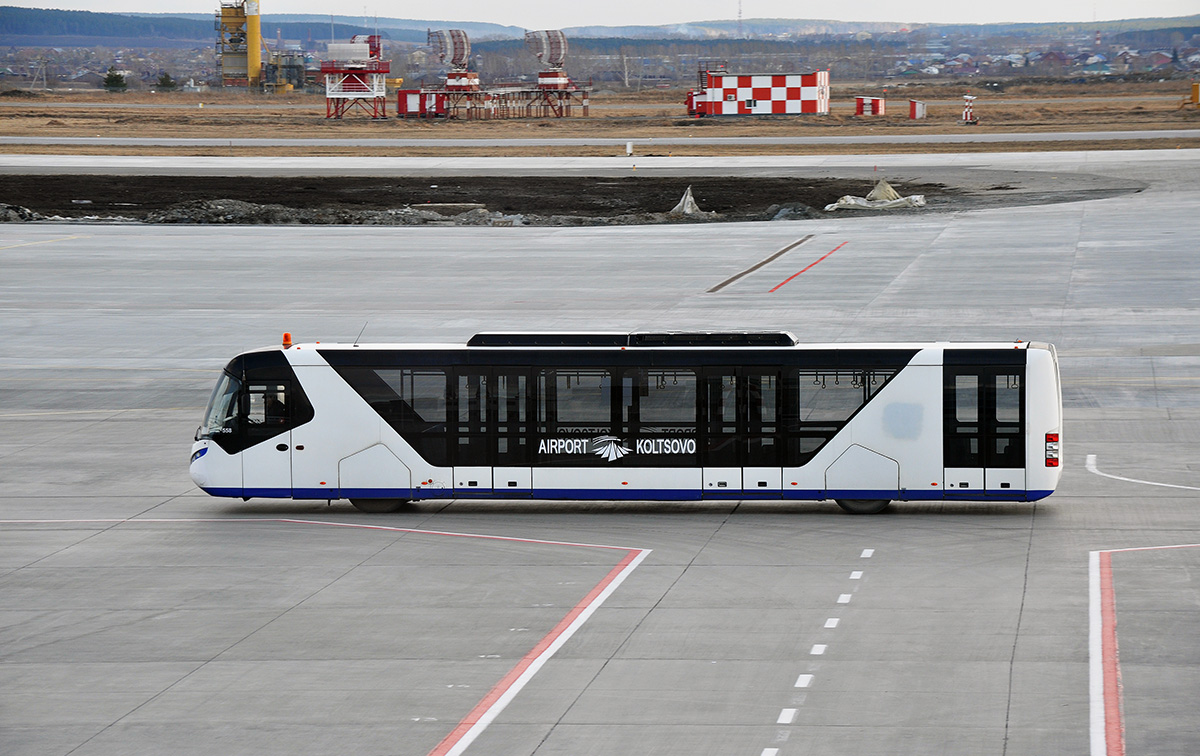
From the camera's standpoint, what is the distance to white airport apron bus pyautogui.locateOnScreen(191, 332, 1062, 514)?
2222 centimetres

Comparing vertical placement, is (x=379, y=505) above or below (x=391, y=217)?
below

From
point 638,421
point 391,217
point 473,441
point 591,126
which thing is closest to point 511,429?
point 473,441

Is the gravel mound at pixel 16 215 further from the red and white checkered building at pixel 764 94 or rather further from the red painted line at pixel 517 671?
the red and white checkered building at pixel 764 94

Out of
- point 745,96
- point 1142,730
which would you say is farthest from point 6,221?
point 745,96

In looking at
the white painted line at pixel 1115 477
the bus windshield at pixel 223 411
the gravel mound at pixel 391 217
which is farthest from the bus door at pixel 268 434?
the gravel mound at pixel 391 217

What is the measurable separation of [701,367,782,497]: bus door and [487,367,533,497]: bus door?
2947mm

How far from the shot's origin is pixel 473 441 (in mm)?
23141

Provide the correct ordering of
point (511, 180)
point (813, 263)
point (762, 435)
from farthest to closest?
point (511, 180)
point (813, 263)
point (762, 435)

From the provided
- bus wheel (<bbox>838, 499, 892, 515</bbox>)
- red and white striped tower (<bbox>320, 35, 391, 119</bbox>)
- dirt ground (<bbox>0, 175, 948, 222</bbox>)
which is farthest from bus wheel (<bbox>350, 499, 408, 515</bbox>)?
red and white striped tower (<bbox>320, 35, 391, 119</bbox>)

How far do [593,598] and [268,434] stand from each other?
8.11 metres

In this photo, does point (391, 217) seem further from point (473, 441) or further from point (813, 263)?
point (473, 441)

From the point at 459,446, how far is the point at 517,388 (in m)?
1.39

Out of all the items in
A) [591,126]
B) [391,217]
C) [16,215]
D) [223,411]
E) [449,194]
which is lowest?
[223,411]

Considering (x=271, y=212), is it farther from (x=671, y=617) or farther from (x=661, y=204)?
(x=671, y=617)
